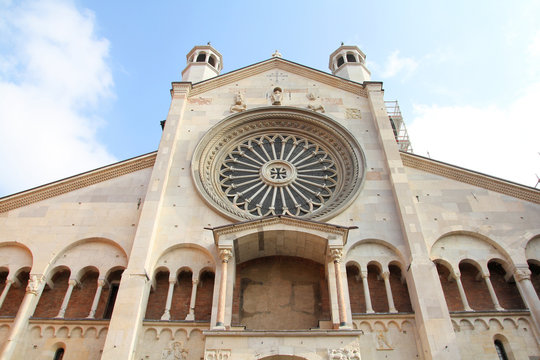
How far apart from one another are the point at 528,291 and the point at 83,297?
12266 mm

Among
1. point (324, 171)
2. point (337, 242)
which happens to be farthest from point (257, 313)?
point (324, 171)

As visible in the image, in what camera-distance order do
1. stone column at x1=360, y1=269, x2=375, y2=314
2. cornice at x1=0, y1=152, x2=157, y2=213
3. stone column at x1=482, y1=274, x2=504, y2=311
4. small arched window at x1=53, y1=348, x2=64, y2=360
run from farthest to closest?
cornice at x1=0, y1=152, x2=157, y2=213 < stone column at x1=482, y1=274, x2=504, y2=311 < stone column at x1=360, y1=269, x2=375, y2=314 < small arched window at x1=53, y1=348, x2=64, y2=360

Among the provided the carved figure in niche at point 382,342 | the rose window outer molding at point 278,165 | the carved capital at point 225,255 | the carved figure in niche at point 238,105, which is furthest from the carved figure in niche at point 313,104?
the carved figure in niche at point 382,342

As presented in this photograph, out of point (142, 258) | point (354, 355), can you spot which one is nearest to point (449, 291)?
point (354, 355)

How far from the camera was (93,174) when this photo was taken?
607 inches

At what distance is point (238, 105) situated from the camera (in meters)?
17.9

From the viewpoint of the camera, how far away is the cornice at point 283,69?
18.6 m

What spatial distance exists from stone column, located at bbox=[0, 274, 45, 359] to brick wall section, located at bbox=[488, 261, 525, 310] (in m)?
12.8

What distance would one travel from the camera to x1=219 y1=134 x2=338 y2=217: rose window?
601 inches

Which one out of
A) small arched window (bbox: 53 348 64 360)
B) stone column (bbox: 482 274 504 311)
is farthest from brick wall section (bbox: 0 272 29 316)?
stone column (bbox: 482 274 504 311)

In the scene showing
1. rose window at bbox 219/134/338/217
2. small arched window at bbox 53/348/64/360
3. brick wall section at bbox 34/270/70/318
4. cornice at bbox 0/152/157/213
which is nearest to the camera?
small arched window at bbox 53/348/64/360

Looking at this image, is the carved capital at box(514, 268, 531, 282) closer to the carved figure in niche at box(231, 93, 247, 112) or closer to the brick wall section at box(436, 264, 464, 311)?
the brick wall section at box(436, 264, 464, 311)

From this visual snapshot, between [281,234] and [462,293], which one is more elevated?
[281,234]

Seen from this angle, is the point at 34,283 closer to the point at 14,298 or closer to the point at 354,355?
the point at 14,298
